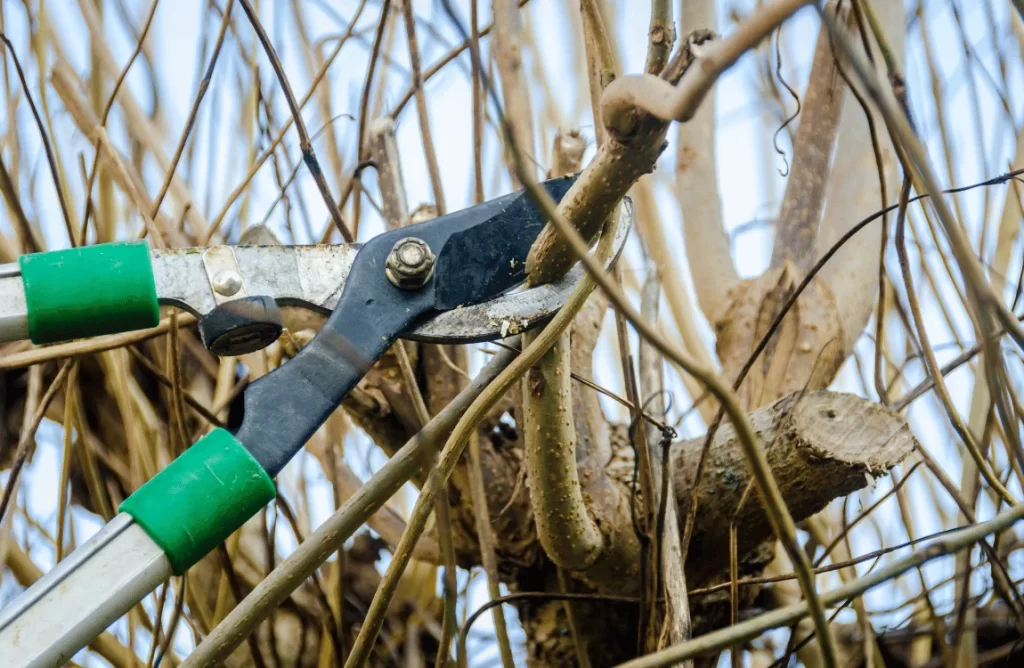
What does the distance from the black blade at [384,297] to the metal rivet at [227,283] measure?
0.06 m

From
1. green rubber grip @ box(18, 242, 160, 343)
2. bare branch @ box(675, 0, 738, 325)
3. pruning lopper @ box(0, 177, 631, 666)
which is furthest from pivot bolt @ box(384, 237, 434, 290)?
bare branch @ box(675, 0, 738, 325)

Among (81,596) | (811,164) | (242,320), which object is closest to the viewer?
(81,596)

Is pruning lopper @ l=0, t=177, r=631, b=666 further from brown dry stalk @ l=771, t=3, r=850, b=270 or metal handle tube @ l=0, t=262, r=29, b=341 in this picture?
brown dry stalk @ l=771, t=3, r=850, b=270

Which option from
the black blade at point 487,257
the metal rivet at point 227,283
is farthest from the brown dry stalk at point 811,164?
the metal rivet at point 227,283

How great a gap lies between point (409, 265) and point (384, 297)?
0.03m

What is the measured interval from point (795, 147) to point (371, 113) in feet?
1.72

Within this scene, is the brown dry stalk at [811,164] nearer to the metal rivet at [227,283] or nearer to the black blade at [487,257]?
the black blade at [487,257]

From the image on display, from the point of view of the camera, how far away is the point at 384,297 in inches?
23.9

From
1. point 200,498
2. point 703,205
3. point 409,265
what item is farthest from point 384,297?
point 703,205

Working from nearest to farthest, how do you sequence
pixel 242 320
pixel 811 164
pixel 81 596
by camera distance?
pixel 81 596, pixel 242 320, pixel 811 164

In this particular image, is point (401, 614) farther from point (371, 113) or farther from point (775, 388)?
point (371, 113)

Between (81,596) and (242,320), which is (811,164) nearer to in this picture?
(242,320)

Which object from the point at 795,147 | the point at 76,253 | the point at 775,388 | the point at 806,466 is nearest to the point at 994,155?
the point at 795,147

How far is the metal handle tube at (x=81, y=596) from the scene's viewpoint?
457mm
